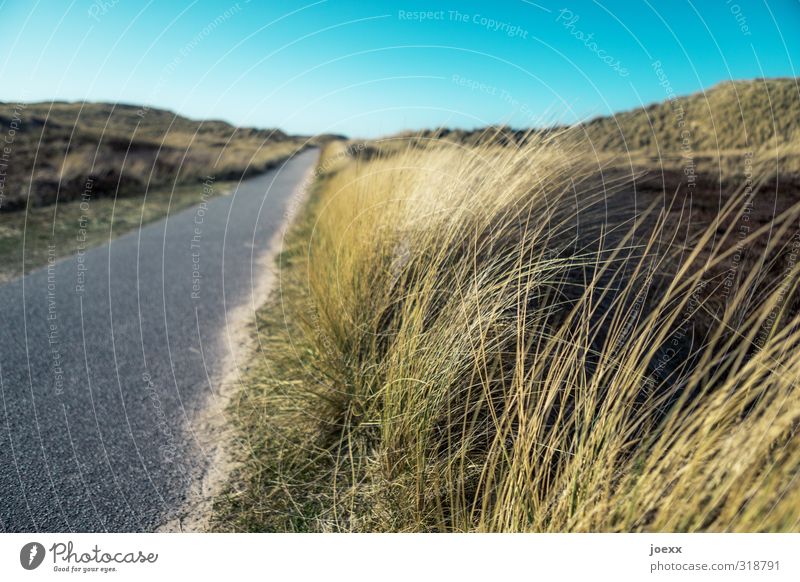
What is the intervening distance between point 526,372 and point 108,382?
2.13 m

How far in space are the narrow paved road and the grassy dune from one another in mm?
291

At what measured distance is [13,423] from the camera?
2.44 m

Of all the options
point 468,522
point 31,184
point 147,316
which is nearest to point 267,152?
point 31,184

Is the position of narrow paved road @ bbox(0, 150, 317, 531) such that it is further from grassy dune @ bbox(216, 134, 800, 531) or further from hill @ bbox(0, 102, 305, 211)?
hill @ bbox(0, 102, 305, 211)

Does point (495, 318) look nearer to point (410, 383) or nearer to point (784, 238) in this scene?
point (410, 383)

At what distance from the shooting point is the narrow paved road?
6.57ft

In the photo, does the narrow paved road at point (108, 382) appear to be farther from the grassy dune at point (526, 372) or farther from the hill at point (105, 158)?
the hill at point (105, 158)

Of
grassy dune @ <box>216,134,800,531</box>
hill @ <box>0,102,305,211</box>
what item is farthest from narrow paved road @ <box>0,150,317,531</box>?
hill @ <box>0,102,305,211</box>

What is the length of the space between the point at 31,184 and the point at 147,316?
204 inches

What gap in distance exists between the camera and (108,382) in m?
2.91

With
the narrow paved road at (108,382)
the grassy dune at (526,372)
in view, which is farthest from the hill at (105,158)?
the grassy dune at (526,372)

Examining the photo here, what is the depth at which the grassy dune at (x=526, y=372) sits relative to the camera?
140 centimetres

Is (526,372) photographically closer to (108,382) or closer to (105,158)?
(108,382)
